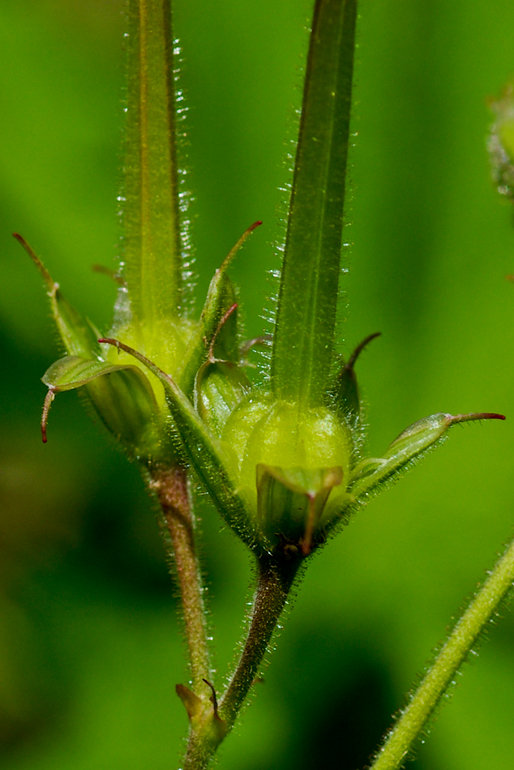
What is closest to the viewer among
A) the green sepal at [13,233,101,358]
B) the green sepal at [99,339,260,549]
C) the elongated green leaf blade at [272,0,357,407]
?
the elongated green leaf blade at [272,0,357,407]

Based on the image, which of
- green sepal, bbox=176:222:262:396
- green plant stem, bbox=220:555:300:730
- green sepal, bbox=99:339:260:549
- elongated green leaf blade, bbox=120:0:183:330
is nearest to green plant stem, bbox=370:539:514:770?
green plant stem, bbox=220:555:300:730

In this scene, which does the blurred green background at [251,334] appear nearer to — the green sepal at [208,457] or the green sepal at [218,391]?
the green sepal at [218,391]

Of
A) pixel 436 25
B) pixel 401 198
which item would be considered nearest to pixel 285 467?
pixel 401 198

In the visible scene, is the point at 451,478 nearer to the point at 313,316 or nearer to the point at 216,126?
the point at 216,126

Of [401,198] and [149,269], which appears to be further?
[401,198]

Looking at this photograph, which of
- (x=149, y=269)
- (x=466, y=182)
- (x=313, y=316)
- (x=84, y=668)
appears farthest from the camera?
(x=466, y=182)

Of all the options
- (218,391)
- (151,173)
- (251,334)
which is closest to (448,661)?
(218,391)

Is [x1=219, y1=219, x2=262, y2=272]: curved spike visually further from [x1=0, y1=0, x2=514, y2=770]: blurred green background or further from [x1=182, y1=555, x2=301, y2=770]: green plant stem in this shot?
[x1=0, y1=0, x2=514, y2=770]: blurred green background

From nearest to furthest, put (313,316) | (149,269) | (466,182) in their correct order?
(313,316) → (149,269) → (466,182)

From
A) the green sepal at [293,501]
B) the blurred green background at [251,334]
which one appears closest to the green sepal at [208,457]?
the green sepal at [293,501]
